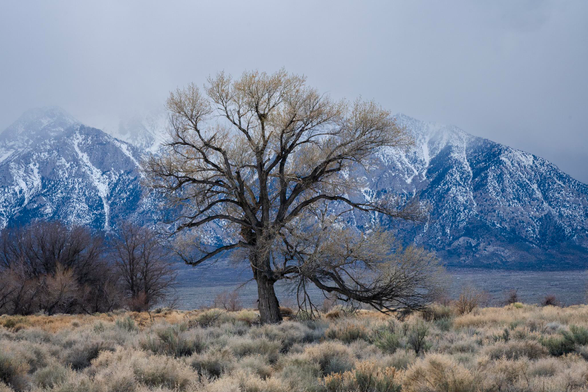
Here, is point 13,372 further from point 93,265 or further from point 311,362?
point 93,265

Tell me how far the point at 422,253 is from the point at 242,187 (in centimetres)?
641

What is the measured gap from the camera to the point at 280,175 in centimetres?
1268

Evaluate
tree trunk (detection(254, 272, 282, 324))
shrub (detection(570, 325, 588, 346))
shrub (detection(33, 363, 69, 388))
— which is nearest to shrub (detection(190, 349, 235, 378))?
shrub (detection(33, 363, 69, 388))

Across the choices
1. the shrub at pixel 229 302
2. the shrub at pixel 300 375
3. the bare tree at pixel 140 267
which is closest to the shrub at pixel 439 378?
the shrub at pixel 300 375

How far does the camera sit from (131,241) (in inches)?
1566

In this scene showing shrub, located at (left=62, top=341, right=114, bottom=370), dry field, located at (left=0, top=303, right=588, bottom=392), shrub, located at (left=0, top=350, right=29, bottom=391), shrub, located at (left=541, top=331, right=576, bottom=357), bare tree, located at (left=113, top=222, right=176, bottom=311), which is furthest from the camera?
bare tree, located at (left=113, top=222, right=176, bottom=311)

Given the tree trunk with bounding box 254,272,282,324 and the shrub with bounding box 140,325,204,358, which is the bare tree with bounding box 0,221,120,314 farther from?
the shrub with bounding box 140,325,204,358

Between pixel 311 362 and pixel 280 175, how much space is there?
7.37 meters

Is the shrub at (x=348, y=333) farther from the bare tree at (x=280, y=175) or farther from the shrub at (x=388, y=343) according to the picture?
the bare tree at (x=280, y=175)

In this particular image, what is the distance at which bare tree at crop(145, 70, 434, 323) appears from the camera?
486 inches

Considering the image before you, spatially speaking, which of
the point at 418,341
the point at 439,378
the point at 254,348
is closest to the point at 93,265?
the point at 254,348

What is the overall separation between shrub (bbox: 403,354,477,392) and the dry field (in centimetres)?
1

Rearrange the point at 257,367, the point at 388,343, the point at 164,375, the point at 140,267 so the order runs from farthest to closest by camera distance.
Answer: the point at 140,267
the point at 388,343
the point at 257,367
the point at 164,375

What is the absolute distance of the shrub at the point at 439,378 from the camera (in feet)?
14.1
